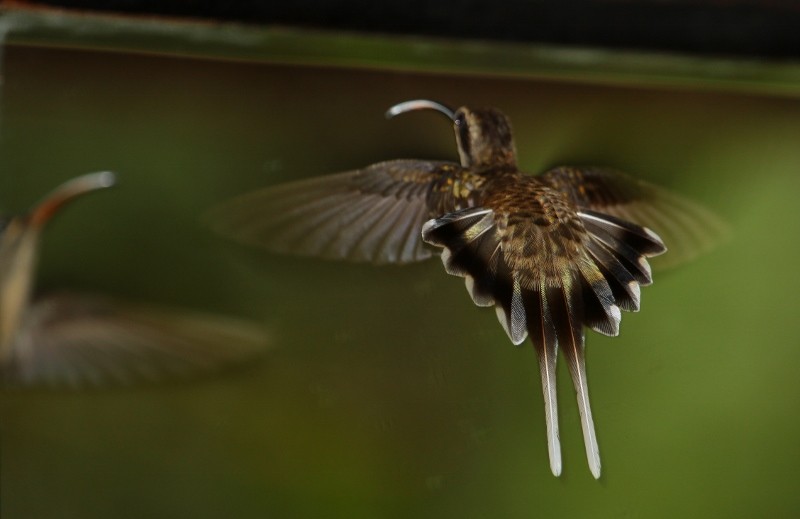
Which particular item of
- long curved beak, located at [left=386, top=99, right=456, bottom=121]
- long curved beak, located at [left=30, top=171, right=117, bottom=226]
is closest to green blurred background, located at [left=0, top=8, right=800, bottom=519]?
long curved beak, located at [left=386, top=99, right=456, bottom=121]

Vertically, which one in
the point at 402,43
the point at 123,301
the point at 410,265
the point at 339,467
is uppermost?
the point at 402,43

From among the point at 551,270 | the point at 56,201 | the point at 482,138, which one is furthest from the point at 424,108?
the point at 56,201

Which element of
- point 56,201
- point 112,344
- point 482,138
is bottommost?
point 112,344

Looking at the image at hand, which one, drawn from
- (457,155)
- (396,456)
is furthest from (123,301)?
(457,155)

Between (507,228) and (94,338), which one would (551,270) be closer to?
(507,228)

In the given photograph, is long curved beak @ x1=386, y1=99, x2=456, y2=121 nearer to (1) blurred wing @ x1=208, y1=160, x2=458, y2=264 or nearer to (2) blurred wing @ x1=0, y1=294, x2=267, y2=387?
(1) blurred wing @ x1=208, y1=160, x2=458, y2=264

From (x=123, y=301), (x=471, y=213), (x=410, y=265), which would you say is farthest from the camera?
(x=123, y=301)

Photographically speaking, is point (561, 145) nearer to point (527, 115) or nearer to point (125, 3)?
point (527, 115)
